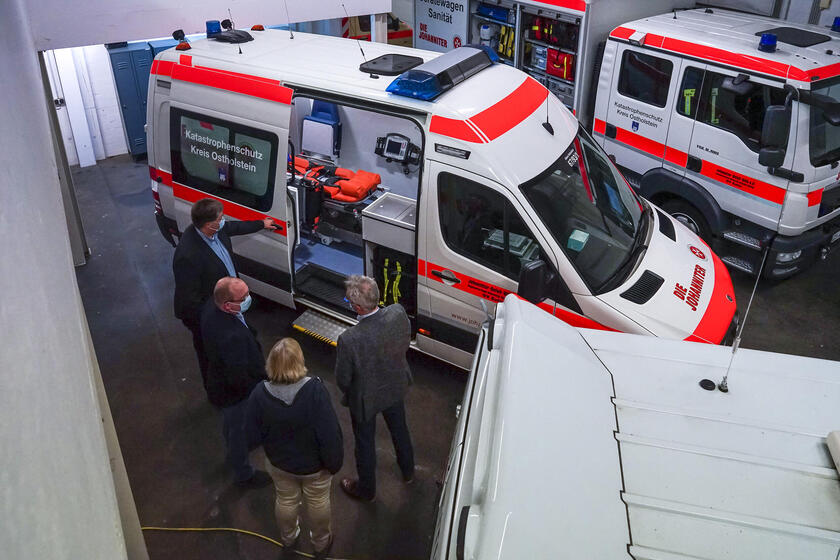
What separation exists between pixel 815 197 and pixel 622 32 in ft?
7.92

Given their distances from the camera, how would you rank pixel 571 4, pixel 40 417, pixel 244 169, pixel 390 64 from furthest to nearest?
1. pixel 571 4
2. pixel 244 169
3. pixel 390 64
4. pixel 40 417

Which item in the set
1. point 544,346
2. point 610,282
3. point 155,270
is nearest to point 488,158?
point 610,282

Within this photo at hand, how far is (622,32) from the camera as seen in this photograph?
260 inches

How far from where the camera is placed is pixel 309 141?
6.59 metres

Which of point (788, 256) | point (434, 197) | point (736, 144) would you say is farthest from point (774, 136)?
point (434, 197)

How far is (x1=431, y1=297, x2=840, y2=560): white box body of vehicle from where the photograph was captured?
1817 millimetres

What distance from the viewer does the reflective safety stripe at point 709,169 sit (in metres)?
5.81

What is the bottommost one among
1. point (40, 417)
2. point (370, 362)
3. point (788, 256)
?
point (788, 256)

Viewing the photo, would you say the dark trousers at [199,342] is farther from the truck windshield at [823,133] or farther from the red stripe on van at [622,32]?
the truck windshield at [823,133]

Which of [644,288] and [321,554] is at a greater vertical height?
[644,288]

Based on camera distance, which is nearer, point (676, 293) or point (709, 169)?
point (676, 293)

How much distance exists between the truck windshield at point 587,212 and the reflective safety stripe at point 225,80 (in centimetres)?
201

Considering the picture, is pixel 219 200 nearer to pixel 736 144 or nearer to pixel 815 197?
pixel 736 144

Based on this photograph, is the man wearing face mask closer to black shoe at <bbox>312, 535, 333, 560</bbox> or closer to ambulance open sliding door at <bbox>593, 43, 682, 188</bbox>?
black shoe at <bbox>312, 535, 333, 560</bbox>
